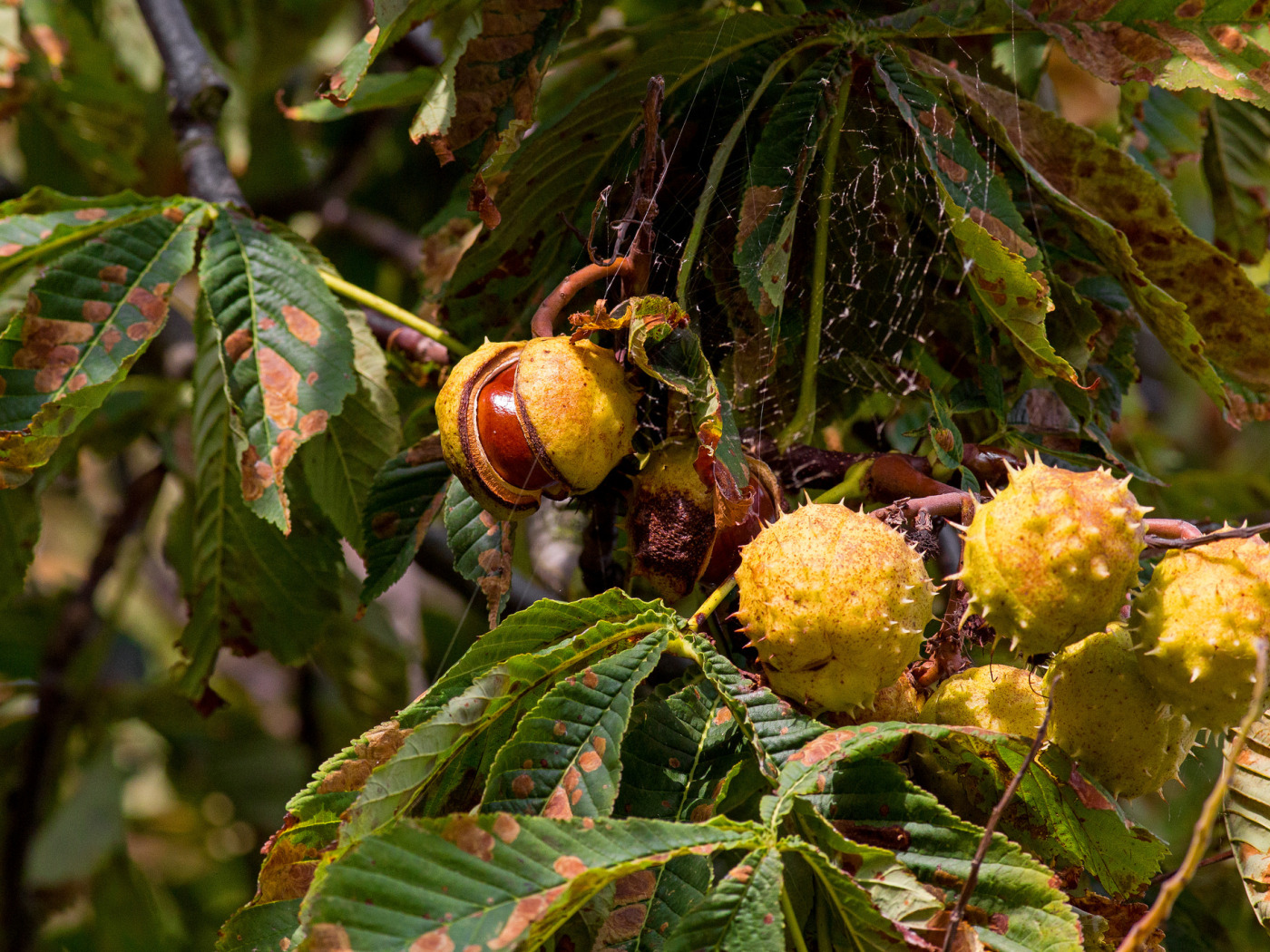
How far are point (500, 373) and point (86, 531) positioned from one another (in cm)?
487

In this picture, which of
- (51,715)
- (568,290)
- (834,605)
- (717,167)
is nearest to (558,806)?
(834,605)

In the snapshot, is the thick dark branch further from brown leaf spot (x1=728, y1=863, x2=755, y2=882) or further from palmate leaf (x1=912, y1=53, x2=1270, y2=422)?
brown leaf spot (x1=728, y1=863, x2=755, y2=882)

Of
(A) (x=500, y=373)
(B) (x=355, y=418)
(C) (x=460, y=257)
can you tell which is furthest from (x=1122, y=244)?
(B) (x=355, y=418)

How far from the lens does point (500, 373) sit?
114 cm

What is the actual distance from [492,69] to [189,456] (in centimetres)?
182

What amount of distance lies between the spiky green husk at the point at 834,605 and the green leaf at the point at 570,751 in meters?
0.13

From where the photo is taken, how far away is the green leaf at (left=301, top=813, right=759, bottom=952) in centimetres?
81

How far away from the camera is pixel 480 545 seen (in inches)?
51.6

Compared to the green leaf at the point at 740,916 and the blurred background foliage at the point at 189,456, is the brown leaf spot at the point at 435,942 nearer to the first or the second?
the green leaf at the point at 740,916

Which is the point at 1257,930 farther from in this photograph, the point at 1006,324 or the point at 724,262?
the point at 724,262

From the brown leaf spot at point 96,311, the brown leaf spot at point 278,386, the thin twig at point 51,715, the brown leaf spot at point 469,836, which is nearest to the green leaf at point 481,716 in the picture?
the brown leaf spot at point 469,836

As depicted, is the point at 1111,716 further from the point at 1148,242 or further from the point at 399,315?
the point at 399,315

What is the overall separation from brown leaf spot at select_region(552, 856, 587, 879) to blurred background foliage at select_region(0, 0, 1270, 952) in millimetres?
1240

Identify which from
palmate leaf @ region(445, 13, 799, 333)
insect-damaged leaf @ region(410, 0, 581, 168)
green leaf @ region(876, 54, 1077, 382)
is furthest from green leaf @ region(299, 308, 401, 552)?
green leaf @ region(876, 54, 1077, 382)
